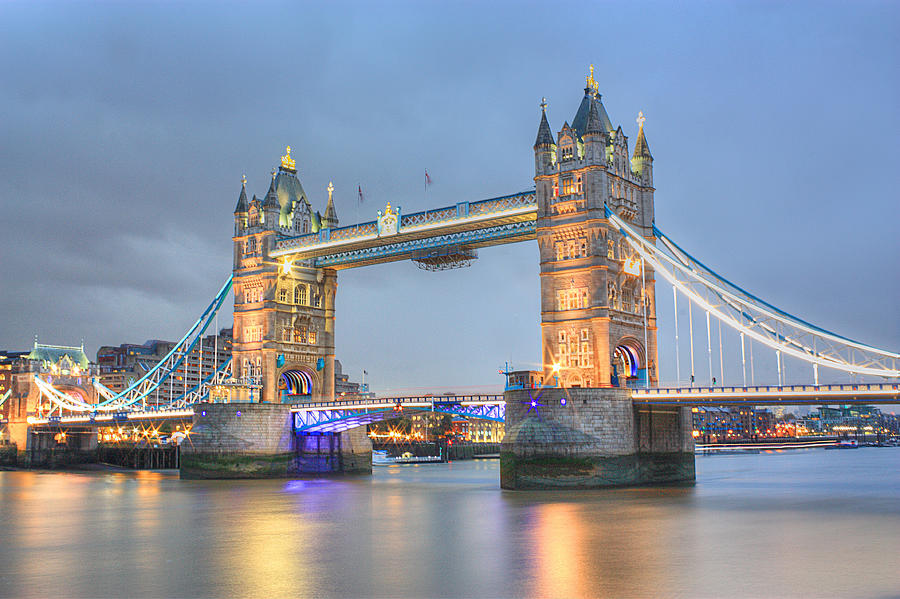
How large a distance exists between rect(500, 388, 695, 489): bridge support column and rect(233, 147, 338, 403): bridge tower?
2528 centimetres

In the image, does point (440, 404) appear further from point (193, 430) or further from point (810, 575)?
point (810, 575)

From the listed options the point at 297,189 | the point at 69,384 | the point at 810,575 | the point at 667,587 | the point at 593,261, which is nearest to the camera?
the point at 667,587

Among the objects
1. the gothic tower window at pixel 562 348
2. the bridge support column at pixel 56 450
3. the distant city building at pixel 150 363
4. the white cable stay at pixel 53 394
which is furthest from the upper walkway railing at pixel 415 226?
the distant city building at pixel 150 363

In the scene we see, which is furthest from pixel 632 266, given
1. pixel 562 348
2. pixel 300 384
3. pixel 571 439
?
pixel 300 384

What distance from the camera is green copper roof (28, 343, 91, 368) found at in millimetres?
99500

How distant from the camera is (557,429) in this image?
1720 inches

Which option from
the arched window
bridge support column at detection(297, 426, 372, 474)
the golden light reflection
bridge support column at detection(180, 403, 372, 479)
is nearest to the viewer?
the golden light reflection

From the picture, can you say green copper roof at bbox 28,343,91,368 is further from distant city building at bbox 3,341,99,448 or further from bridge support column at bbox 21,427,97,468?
bridge support column at bbox 21,427,97,468

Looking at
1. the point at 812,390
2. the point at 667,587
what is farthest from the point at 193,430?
the point at 667,587

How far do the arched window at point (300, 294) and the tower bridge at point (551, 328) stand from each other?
0.16m

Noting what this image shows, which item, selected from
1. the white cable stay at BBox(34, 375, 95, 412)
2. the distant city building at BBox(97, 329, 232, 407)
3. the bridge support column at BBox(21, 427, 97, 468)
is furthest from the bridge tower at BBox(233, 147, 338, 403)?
the distant city building at BBox(97, 329, 232, 407)

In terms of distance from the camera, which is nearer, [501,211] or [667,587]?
[667,587]

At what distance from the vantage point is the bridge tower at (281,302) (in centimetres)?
6575

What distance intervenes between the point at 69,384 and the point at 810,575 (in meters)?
92.5
